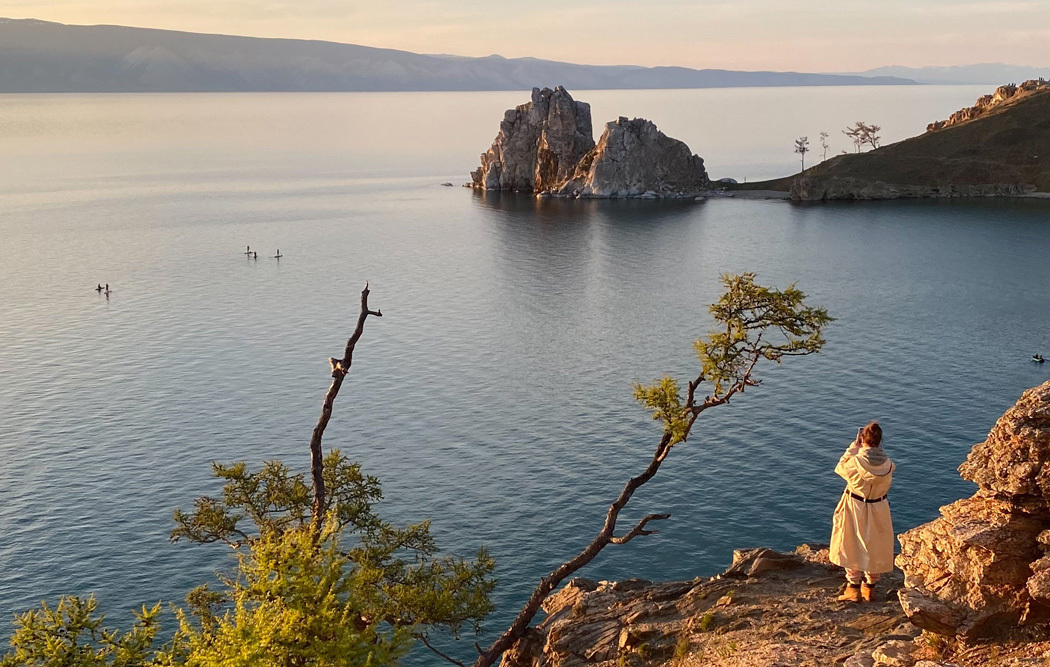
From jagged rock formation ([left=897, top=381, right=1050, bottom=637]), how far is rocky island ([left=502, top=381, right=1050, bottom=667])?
20 millimetres

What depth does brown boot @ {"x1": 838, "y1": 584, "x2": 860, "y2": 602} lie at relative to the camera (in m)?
24.4

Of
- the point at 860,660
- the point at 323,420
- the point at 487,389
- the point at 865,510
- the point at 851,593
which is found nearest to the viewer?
the point at 860,660

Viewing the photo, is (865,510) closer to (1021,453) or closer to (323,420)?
(1021,453)

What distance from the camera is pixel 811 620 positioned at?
81.0 feet

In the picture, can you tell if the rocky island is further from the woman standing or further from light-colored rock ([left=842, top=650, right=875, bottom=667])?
the woman standing

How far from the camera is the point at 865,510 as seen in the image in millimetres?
20984

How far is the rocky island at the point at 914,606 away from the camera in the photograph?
18.1m

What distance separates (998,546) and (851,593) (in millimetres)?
6632

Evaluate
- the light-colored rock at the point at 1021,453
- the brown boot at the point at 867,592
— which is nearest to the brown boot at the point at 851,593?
the brown boot at the point at 867,592

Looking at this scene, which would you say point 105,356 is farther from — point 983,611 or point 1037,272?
point 1037,272

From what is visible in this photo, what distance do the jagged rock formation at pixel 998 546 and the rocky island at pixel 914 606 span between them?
0.02 metres

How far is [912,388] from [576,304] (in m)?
52.8

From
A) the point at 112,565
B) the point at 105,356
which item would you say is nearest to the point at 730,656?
the point at 112,565

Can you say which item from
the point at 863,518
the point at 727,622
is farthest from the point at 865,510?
the point at 727,622
